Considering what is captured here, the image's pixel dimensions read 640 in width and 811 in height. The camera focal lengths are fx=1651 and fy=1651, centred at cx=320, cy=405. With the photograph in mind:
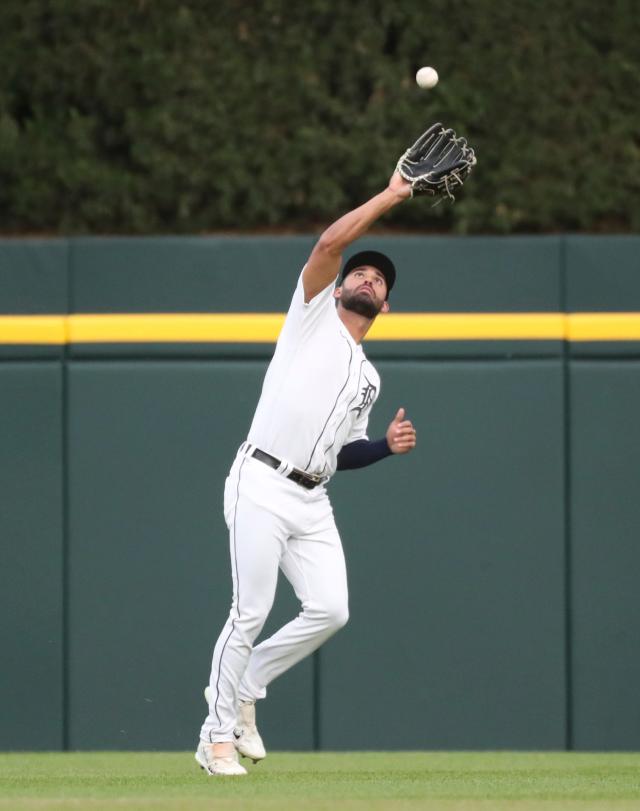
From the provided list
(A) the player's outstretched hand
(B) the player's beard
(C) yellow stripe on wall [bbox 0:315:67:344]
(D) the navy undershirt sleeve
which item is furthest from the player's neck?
(C) yellow stripe on wall [bbox 0:315:67:344]

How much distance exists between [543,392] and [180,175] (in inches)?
83.4

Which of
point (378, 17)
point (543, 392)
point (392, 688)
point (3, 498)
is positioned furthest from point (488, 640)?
point (378, 17)

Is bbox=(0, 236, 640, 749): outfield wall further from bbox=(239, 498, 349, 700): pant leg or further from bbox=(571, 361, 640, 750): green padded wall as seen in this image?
bbox=(239, 498, 349, 700): pant leg

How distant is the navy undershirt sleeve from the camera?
234 inches

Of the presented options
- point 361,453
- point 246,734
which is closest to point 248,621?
point 246,734

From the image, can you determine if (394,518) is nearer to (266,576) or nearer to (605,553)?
(605,553)

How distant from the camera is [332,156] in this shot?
26.7 ft

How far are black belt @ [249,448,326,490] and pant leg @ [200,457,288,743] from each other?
0.05 metres

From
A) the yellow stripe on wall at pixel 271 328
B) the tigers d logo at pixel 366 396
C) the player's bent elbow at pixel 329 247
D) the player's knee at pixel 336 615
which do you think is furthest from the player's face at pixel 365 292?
the yellow stripe on wall at pixel 271 328

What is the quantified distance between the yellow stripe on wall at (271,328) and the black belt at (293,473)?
5.72ft

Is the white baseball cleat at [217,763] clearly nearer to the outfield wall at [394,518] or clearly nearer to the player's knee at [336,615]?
the player's knee at [336,615]

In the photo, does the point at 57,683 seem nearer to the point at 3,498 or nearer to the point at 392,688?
the point at 3,498

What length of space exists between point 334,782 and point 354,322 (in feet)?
5.40

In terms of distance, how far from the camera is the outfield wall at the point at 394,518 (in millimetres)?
7488
